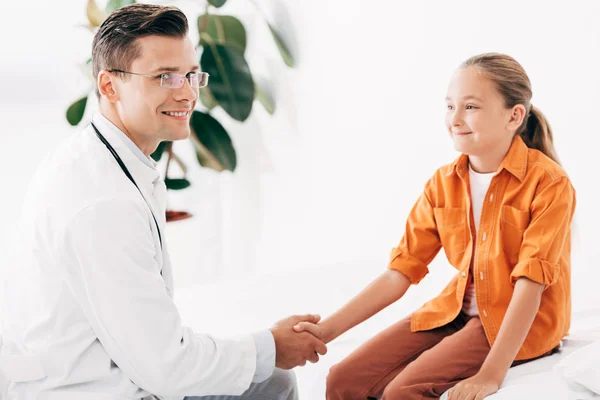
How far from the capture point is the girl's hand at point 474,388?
63.2 inches

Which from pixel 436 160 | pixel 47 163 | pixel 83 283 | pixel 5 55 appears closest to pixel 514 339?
pixel 83 283

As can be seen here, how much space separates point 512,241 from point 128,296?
36.9 inches

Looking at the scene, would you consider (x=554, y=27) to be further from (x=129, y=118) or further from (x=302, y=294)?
(x=129, y=118)

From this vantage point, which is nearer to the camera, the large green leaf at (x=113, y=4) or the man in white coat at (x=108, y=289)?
the man in white coat at (x=108, y=289)

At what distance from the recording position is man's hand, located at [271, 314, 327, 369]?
1703 mm

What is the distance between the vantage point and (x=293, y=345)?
1.74 meters

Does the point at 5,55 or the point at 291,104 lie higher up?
the point at 5,55

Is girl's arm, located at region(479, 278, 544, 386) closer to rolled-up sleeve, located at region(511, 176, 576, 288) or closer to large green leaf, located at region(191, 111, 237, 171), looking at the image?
rolled-up sleeve, located at region(511, 176, 576, 288)

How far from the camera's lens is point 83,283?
4.65 ft

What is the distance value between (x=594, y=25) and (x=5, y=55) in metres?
2.14

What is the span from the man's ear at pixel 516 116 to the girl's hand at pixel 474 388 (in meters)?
0.62

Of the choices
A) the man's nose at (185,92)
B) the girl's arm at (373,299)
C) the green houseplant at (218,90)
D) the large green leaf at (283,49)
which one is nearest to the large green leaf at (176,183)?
the green houseplant at (218,90)

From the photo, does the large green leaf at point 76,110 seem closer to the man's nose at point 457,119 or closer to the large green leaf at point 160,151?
the large green leaf at point 160,151

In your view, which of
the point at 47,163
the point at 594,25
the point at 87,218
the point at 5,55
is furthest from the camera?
the point at 5,55
